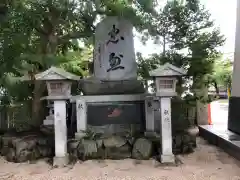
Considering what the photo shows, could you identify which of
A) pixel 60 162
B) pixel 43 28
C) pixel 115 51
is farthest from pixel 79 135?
pixel 43 28

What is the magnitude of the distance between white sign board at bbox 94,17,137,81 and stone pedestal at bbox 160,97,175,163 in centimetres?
156

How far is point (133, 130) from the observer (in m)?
5.66

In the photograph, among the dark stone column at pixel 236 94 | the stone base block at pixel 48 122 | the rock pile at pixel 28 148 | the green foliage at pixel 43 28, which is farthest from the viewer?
the stone base block at pixel 48 122

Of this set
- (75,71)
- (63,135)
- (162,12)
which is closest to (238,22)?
(162,12)

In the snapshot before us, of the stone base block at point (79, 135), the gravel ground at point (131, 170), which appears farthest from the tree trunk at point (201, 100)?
the stone base block at point (79, 135)

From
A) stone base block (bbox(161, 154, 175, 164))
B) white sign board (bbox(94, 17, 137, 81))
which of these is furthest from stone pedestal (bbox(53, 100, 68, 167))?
stone base block (bbox(161, 154, 175, 164))

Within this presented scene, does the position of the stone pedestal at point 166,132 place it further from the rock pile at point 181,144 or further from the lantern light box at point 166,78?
the rock pile at point 181,144

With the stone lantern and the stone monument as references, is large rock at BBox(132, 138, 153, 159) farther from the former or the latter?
the stone monument

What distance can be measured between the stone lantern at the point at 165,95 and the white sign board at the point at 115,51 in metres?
1.47

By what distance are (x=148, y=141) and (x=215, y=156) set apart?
4.72 feet

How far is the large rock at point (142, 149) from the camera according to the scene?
16.2ft

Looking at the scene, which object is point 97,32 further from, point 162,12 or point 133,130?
point 162,12

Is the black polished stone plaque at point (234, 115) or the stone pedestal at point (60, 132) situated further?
the black polished stone plaque at point (234, 115)

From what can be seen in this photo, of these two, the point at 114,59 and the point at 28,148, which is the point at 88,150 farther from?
the point at 114,59
